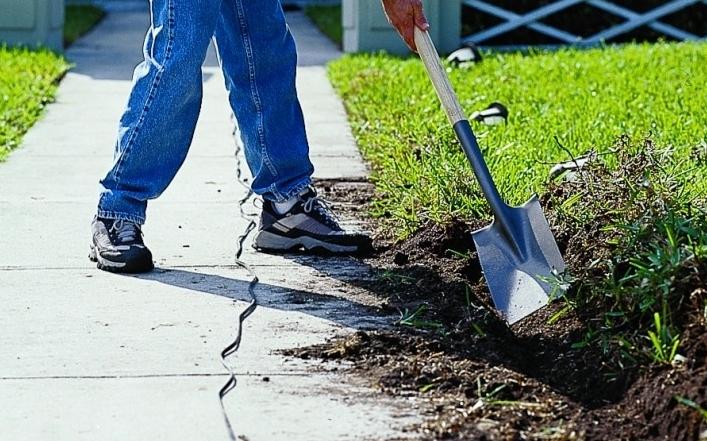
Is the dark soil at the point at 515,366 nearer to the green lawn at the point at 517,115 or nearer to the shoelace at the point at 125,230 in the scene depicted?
the green lawn at the point at 517,115

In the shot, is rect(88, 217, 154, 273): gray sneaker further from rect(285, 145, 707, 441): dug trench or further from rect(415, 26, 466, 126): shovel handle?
rect(415, 26, 466, 126): shovel handle

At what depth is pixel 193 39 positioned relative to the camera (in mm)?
3939

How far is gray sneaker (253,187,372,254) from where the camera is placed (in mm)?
4324

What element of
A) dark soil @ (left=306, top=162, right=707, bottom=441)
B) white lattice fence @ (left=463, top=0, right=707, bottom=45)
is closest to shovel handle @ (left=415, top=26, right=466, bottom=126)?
dark soil @ (left=306, top=162, right=707, bottom=441)

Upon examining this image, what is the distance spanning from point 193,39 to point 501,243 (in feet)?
3.60

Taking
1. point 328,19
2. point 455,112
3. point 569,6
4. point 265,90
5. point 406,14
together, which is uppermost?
point 406,14

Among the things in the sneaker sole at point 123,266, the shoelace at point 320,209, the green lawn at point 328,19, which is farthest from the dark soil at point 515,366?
the green lawn at point 328,19

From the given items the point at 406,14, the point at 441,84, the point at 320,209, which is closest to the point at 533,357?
the point at 441,84

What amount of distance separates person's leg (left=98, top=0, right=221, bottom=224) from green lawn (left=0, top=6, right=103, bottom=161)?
1.86 meters

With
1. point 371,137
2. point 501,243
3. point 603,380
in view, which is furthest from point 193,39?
point 371,137

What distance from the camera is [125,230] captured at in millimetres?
4098

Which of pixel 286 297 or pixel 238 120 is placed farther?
pixel 238 120

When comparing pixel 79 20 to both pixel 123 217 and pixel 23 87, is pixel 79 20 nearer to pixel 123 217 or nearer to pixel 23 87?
pixel 23 87

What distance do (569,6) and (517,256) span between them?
664 centimetres
